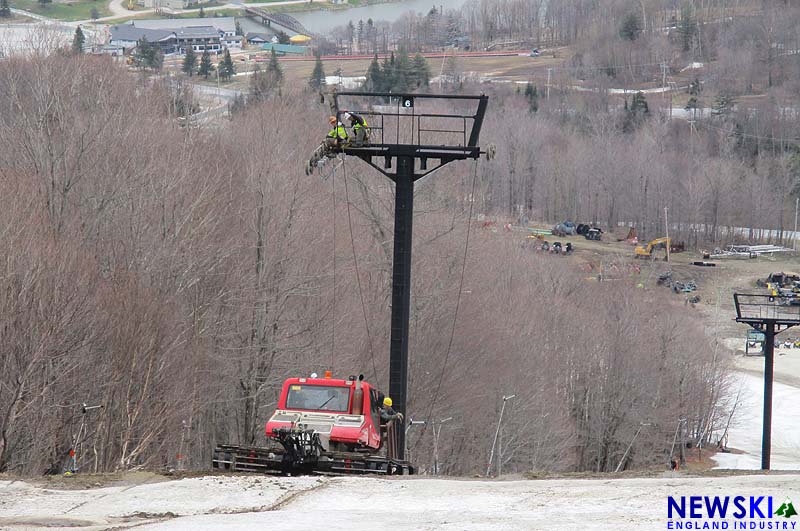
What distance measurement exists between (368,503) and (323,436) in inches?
152

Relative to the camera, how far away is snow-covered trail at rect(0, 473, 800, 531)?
1501 centimetres

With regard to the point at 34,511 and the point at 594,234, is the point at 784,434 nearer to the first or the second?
the point at 34,511

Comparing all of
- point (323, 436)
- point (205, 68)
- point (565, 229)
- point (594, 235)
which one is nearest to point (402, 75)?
point (205, 68)

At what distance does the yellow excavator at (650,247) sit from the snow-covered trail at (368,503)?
82.8 meters

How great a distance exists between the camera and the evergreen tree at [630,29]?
600 feet

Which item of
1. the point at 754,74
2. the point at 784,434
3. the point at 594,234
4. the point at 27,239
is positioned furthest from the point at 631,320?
the point at 754,74

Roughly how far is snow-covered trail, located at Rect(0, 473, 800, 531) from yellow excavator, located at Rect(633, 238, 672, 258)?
3262 inches

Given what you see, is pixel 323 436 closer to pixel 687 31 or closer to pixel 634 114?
pixel 634 114

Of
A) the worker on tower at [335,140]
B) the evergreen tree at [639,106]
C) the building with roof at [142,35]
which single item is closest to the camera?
the worker on tower at [335,140]

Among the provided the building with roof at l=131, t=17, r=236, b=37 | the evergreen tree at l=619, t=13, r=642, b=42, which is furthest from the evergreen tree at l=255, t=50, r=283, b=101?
the evergreen tree at l=619, t=13, r=642, b=42

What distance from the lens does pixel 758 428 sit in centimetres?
5791

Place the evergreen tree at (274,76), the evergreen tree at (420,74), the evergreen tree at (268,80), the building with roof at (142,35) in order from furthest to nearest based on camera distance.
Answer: the building with roof at (142,35)
the evergreen tree at (420,74)
the evergreen tree at (274,76)
the evergreen tree at (268,80)

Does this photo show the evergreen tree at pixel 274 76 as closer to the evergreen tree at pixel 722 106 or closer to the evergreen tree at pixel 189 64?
the evergreen tree at pixel 189 64

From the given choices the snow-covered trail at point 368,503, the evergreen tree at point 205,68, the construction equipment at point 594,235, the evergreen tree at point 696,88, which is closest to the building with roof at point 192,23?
the evergreen tree at point 205,68
